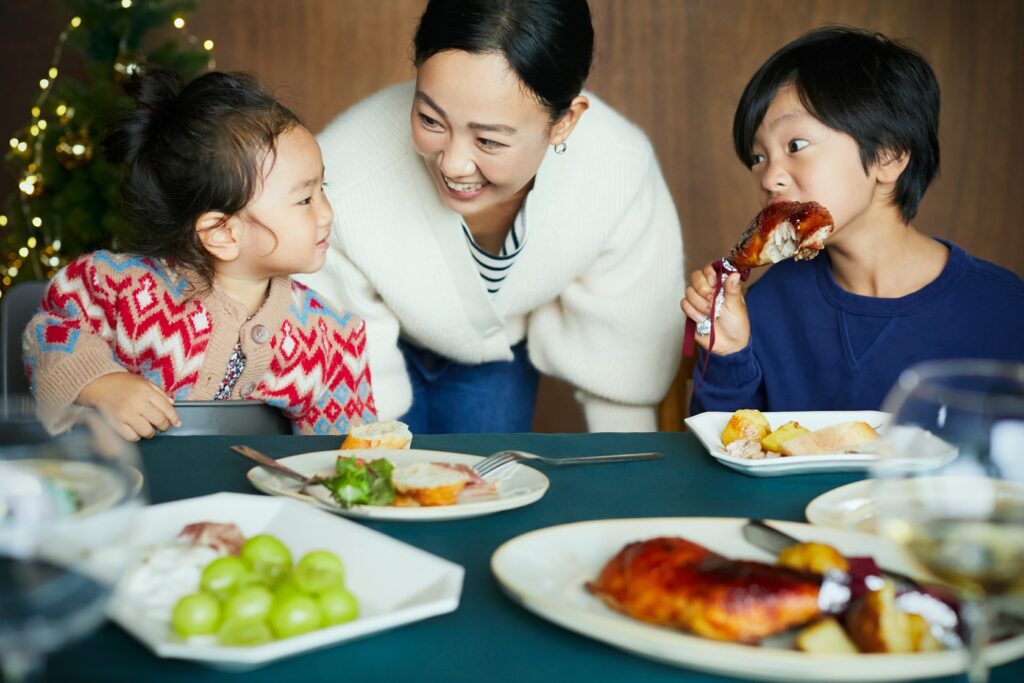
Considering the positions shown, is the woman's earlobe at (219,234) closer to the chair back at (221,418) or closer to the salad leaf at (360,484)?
the chair back at (221,418)

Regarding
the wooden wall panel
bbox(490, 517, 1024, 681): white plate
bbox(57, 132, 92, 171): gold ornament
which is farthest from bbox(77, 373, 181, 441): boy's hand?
the wooden wall panel

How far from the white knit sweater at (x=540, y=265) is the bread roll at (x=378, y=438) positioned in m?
1.04

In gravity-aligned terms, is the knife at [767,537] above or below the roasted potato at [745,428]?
above

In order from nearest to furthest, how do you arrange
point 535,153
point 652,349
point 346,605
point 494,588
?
point 346,605
point 494,588
point 535,153
point 652,349

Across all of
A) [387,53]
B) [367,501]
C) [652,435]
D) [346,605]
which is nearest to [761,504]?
[652,435]

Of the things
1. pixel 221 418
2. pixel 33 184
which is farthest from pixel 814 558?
pixel 33 184

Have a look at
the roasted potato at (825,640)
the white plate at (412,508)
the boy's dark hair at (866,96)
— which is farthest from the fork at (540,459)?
the boy's dark hair at (866,96)

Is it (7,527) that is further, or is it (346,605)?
(346,605)

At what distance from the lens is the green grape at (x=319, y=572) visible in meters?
0.74

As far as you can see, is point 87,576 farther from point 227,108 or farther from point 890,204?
point 890,204

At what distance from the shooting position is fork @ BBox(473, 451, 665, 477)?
1144 mm

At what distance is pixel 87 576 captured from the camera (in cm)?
55

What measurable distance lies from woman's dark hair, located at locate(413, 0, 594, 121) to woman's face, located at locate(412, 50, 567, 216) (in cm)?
2

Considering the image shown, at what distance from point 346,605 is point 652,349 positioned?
1778 mm
